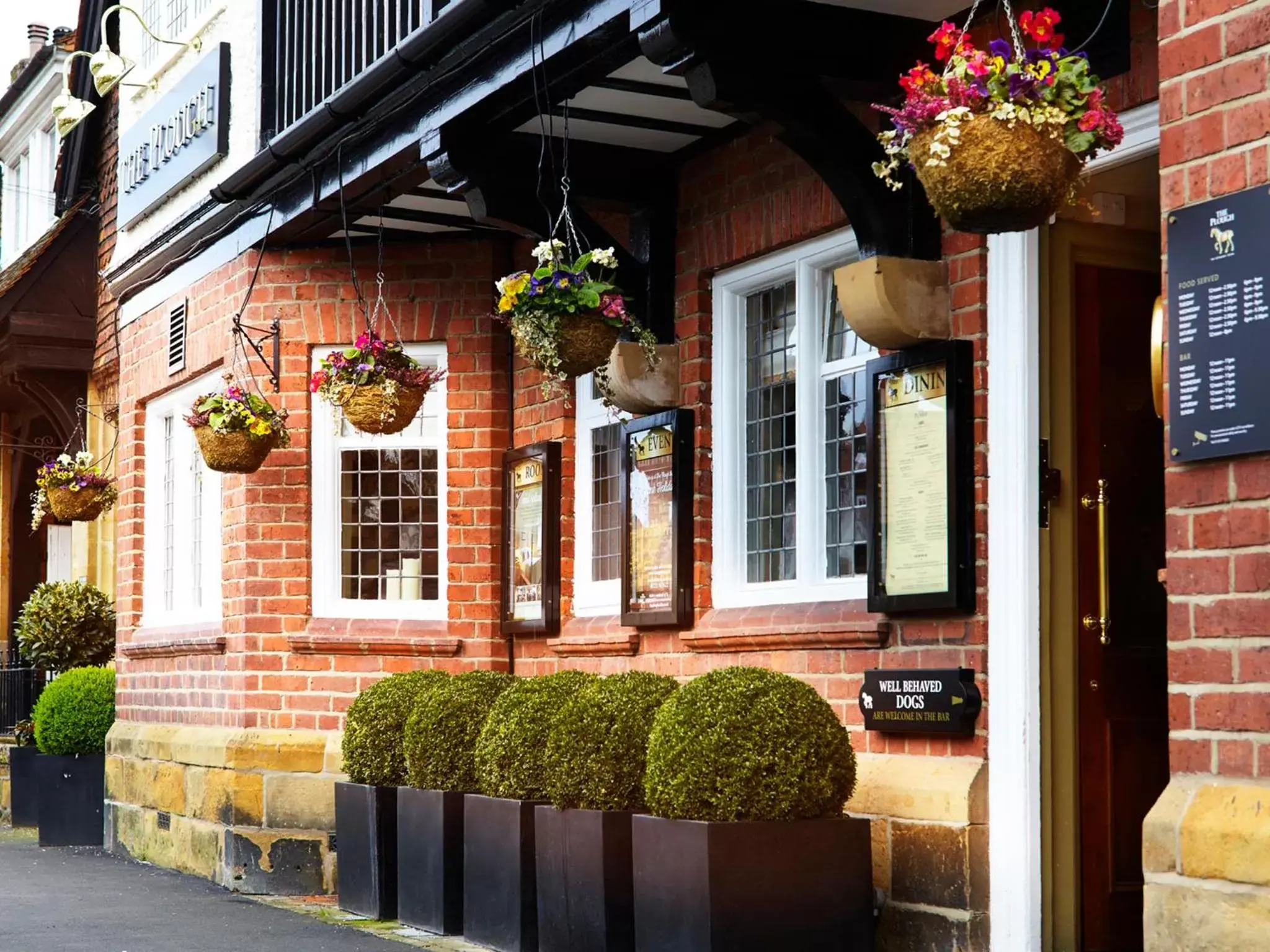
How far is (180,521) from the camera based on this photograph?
12.8m

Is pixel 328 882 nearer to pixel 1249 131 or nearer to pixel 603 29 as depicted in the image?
pixel 603 29

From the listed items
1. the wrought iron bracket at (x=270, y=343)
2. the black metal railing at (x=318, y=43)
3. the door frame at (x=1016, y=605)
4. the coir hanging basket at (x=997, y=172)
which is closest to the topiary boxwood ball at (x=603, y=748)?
the door frame at (x=1016, y=605)

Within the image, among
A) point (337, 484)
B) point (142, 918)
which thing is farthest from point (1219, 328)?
point (337, 484)

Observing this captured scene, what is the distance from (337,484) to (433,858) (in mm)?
3036

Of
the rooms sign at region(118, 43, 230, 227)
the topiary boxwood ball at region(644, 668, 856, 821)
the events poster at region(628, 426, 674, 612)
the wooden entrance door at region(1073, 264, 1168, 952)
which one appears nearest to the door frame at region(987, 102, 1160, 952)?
the wooden entrance door at region(1073, 264, 1168, 952)

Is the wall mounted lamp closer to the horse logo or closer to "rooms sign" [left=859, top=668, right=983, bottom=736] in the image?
"rooms sign" [left=859, top=668, right=983, bottom=736]

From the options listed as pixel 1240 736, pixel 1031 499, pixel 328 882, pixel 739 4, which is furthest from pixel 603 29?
pixel 328 882

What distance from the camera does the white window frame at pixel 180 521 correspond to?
12.1 metres

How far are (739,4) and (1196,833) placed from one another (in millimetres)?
3559

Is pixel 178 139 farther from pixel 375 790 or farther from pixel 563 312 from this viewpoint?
pixel 563 312

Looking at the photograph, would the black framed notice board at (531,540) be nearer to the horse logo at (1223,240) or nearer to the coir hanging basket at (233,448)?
the coir hanging basket at (233,448)

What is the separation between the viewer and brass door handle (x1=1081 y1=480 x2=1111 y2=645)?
22.5 ft

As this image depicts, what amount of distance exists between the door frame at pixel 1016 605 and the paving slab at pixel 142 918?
9.72 ft

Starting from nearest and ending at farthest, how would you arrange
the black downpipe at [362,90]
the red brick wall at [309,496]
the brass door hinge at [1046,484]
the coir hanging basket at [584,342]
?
the brass door hinge at [1046,484] → the coir hanging basket at [584,342] → the black downpipe at [362,90] → the red brick wall at [309,496]
